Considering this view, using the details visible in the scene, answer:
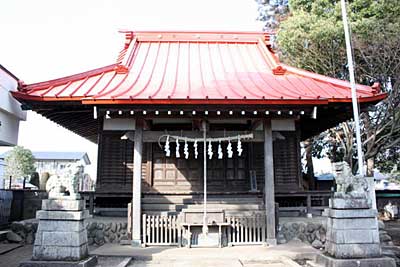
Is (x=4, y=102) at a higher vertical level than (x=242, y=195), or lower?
higher

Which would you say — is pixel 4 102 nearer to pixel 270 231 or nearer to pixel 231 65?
pixel 231 65

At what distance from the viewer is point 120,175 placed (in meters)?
11.9

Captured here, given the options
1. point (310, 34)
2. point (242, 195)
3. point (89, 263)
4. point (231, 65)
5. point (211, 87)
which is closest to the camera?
point (89, 263)

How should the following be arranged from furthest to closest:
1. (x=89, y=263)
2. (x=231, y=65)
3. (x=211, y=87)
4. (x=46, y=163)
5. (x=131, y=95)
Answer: (x=46, y=163)
(x=231, y=65)
(x=211, y=87)
(x=131, y=95)
(x=89, y=263)

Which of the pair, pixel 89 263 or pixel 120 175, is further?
pixel 120 175

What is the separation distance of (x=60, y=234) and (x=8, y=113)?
18.5ft

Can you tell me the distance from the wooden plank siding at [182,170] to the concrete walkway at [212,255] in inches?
133

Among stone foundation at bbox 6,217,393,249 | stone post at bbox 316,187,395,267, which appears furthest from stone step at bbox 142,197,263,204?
stone post at bbox 316,187,395,267

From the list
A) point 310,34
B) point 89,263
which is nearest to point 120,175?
point 89,263

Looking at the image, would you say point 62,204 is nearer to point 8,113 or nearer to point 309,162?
point 8,113

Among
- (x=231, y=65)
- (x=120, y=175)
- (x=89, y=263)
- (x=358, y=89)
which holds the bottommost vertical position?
(x=89, y=263)

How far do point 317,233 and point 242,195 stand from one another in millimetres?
2629

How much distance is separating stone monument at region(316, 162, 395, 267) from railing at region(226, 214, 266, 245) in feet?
7.54

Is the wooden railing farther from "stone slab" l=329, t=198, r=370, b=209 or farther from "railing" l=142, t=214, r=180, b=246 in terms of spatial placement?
"stone slab" l=329, t=198, r=370, b=209
